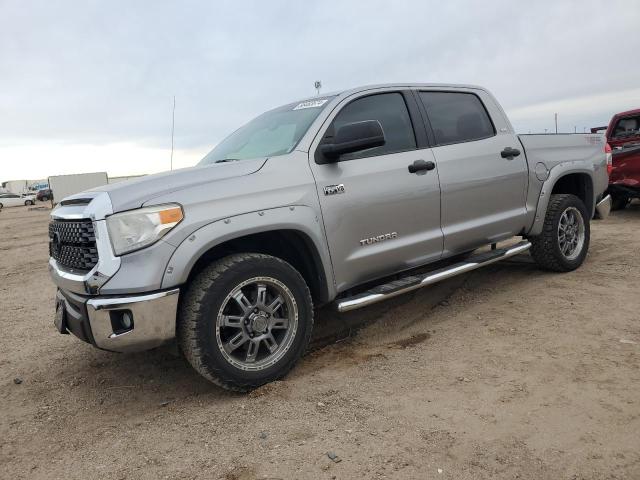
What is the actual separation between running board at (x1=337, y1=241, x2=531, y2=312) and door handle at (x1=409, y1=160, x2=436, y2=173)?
0.82 metres

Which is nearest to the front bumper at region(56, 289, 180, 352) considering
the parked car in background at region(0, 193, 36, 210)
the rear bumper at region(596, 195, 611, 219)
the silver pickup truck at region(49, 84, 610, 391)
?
the silver pickup truck at region(49, 84, 610, 391)

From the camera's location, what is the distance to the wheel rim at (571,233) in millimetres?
5309

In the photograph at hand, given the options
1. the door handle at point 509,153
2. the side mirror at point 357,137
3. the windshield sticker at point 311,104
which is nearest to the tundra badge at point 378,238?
the side mirror at point 357,137

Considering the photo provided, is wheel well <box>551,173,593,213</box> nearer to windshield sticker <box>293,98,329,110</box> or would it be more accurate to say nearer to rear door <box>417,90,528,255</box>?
rear door <box>417,90,528,255</box>

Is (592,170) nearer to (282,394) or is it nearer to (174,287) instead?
(282,394)

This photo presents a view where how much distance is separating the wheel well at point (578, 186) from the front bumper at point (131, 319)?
438 centimetres

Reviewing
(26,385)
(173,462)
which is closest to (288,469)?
(173,462)

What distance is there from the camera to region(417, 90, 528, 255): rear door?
416 centimetres

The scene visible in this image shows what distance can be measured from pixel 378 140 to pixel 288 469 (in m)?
2.05

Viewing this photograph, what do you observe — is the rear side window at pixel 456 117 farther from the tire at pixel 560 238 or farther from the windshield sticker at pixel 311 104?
the tire at pixel 560 238

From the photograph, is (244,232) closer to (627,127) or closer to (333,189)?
(333,189)

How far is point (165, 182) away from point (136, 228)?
0.37m

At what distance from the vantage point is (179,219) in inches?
113

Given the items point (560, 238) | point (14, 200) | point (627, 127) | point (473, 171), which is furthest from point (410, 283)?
point (14, 200)
